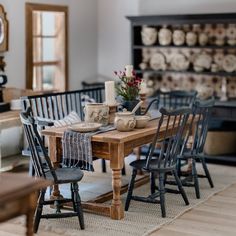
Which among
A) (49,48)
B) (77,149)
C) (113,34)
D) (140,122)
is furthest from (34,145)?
(113,34)

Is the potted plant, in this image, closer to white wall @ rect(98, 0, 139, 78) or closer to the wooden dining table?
the wooden dining table

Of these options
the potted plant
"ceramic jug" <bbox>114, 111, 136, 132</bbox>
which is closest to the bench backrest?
the potted plant

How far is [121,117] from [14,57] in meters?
2.53

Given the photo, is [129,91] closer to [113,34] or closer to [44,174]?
[44,174]

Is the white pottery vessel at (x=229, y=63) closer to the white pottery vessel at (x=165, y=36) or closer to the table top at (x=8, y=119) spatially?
the white pottery vessel at (x=165, y=36)

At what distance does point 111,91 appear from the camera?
5.42m

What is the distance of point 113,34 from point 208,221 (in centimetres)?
421

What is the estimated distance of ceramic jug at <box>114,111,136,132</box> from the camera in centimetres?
495

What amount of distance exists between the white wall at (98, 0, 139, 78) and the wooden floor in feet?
11.5

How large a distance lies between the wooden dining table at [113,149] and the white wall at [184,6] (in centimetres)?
287

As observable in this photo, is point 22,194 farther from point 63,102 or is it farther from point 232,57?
point 232,57

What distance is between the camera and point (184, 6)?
304 inches

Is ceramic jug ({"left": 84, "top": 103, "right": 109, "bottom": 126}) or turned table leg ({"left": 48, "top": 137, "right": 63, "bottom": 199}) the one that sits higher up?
ceramic jug ({"left": 84, "top": 103, "right": 109, "bottom": 126})

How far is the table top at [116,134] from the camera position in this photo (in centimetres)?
467
